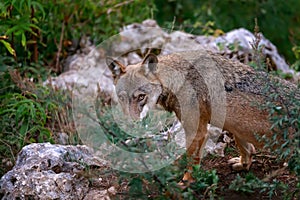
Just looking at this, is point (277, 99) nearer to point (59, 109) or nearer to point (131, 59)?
point (59, 109)

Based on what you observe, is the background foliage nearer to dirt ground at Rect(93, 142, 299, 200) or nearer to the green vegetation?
the green vegetation

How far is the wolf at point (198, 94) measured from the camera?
5.82m

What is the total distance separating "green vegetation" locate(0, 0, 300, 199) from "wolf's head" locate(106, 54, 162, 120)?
1.74 feet

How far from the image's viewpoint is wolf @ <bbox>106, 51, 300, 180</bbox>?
582cm

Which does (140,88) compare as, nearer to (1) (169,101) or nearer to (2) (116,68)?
(1) (169,101)

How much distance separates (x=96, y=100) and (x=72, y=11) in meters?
2.03

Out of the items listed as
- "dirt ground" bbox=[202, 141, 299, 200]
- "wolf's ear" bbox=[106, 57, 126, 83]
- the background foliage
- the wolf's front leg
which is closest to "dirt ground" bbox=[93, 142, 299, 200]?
"dirt ground" bbox=[202, 141, 299, 200]

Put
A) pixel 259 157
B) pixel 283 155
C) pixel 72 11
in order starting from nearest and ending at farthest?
pixel 283 155 < pixel 259 157 < pixel 72 11

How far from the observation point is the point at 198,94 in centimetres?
591

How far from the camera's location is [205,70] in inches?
237

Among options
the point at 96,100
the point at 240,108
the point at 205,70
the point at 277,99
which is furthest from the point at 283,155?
the point at 96,100

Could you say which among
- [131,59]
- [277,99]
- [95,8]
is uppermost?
[277,99]

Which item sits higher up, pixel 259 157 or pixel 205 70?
pixel 205 70

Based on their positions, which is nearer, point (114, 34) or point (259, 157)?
point (259, 157)
